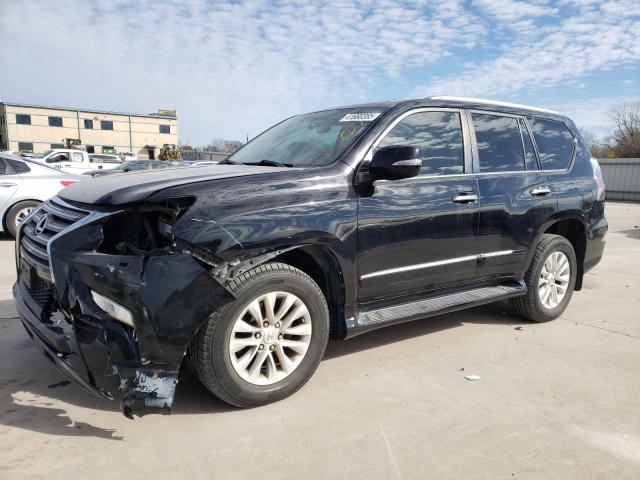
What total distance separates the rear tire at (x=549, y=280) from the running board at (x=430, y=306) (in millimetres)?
189

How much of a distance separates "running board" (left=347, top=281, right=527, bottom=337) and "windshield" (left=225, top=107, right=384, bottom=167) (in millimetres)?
1096

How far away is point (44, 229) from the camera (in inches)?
118

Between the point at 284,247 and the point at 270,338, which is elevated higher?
the point at 284,247

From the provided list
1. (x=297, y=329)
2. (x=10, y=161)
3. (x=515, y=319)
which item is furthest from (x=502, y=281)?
(x=10, y=161)

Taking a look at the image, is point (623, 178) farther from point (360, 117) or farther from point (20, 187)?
point (20, 187)

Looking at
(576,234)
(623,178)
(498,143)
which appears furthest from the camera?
(623,178)

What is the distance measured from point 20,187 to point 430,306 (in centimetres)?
744

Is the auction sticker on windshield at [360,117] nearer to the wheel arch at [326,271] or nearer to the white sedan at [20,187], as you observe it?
the wheel arch at [326,271]

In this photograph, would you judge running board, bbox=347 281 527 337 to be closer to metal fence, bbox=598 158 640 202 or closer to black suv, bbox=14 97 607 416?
black suv, bbox=14 97 607 416

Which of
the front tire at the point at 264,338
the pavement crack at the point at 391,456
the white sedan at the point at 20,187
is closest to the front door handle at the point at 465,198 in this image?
the front tire at the point at 264,338

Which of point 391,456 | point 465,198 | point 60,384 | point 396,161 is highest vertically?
point 396,161

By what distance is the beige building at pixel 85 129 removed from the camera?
60.2m

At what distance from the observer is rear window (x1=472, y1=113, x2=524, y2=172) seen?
4145 millimetres

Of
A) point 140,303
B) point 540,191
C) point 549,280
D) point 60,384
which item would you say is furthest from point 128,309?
point 549,280
